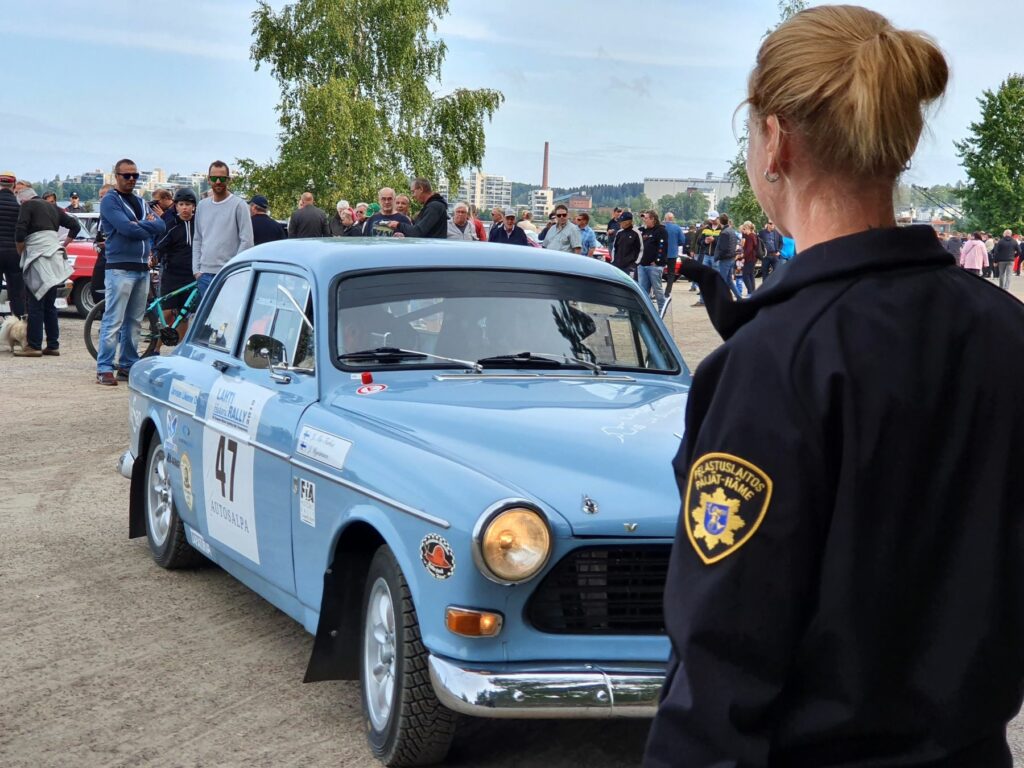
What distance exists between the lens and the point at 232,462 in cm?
578

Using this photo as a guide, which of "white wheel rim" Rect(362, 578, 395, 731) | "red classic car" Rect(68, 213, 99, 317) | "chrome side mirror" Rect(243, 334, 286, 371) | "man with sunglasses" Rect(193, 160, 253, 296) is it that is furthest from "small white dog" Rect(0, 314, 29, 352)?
"white wheel rim" Rect(362, 578, 395, 731)

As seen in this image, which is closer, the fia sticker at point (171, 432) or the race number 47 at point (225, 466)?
the race number 47 at point (225, 466)

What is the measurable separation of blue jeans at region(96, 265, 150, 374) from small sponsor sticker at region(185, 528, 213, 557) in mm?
8104

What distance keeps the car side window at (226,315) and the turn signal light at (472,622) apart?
2661 mm

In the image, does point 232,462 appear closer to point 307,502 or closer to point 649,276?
point 307,502

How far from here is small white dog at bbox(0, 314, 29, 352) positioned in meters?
17.5

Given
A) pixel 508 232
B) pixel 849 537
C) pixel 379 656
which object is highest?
pixel 849 537

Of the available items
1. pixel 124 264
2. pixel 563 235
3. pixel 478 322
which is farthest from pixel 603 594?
pixel 563 235

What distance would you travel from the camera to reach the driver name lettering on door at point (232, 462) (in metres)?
5.61

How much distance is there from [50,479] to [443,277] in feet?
15.4

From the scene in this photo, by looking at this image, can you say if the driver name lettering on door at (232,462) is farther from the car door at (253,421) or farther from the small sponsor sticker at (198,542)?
the small sponsor sticker at (198,542)

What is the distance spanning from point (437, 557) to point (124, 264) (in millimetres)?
10857

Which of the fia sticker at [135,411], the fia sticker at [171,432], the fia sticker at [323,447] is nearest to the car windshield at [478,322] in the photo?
the fia sticker at [323,447]

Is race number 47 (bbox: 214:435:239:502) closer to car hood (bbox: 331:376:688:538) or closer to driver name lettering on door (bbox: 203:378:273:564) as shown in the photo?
driver name lettering on door (bbox: 203:378:273:564)
